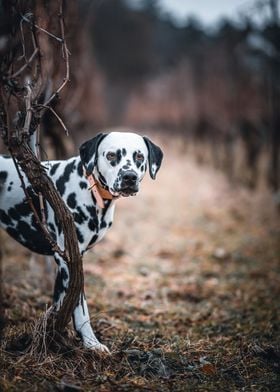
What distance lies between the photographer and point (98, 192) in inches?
158

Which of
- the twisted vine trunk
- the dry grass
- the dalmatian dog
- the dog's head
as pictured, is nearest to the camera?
the twisted vine trunk

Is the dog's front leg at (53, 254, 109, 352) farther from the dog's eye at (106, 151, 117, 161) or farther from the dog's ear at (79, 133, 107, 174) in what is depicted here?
the dog's eye at (106, 151, 117, 161)

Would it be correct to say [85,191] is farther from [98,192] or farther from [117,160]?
[117,160]

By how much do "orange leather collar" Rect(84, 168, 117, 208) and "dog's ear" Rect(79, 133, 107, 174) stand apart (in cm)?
9

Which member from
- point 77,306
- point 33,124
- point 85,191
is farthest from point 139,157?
point 77,306

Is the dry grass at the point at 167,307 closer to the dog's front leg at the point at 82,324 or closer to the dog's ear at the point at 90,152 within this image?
the dog's front leg at the point at 82,324

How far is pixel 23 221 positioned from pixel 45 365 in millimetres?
1217

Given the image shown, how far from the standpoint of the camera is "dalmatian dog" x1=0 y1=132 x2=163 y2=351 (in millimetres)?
3871

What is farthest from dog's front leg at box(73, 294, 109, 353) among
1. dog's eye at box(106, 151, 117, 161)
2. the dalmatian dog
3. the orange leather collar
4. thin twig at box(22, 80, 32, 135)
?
thin twig at box(22, 80, 32, 135)

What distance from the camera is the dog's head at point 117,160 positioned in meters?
3.76

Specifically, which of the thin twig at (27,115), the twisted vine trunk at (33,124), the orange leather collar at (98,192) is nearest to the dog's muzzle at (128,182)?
the orange leather collar at (98,192)

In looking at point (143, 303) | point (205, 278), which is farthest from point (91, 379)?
point (205, 278)

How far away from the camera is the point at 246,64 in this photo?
18.0 m

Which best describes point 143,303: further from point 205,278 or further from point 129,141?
point 129,141
